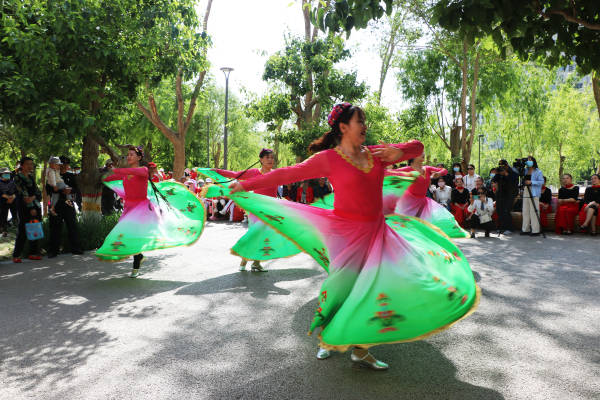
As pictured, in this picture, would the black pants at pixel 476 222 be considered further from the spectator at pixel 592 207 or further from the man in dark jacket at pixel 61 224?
the man in dark jacket at pixel 61 224

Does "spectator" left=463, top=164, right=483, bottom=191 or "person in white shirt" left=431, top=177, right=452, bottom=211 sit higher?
"spectator" left=463, top=164, right=483, bottom=191

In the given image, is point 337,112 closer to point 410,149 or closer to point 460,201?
point 410,149

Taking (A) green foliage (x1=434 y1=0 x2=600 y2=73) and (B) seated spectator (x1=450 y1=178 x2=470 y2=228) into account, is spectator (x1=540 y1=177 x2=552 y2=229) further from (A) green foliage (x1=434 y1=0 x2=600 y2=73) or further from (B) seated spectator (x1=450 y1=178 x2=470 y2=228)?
(A) green foliage (x1=434 y1=0 x2=600 y2=73)

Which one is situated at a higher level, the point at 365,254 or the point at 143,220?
the point at 143,220

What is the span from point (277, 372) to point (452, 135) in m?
25.5

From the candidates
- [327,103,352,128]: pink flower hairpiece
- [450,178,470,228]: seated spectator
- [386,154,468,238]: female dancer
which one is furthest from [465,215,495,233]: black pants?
[327,103,352,128]: pink flower hairpiece

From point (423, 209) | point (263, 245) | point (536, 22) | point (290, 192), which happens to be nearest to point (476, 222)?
point (423, 209)

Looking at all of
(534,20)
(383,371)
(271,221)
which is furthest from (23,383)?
(534,20)

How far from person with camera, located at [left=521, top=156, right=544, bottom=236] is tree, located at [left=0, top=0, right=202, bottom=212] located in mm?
10008

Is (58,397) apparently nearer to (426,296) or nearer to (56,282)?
(426,296)

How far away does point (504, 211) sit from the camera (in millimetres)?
12914

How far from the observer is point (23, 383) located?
3.44 meters

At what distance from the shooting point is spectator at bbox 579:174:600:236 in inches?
472

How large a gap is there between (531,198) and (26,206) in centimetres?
1223
